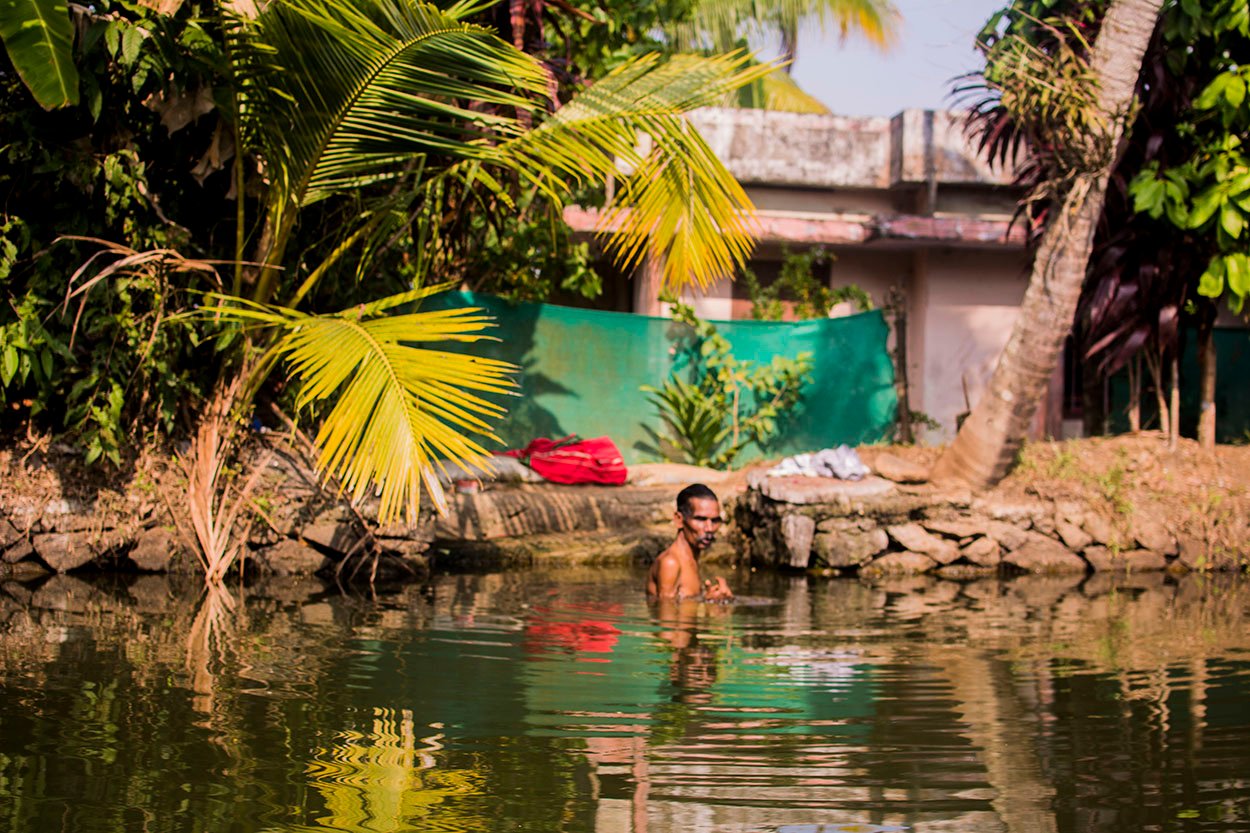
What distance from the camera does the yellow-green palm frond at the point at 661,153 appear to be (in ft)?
27.0

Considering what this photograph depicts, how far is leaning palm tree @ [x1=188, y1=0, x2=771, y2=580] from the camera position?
23.0 ft

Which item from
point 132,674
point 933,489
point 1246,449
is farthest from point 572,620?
point 1246,449

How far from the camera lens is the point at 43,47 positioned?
6844mm

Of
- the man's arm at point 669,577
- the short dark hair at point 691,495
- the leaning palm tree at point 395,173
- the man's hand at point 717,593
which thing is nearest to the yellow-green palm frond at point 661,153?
the leaning palm tree at point 395,173

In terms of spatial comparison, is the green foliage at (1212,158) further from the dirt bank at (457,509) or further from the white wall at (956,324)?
the white wall at (956,324)

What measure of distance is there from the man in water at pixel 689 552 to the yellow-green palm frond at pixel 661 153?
4.82 ft

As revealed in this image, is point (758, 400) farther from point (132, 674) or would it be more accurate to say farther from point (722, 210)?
point (132, 674)

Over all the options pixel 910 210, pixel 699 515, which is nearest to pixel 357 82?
pixel 699 515

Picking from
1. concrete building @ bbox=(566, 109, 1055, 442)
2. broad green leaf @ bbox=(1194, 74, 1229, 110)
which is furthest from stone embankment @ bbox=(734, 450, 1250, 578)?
concrete building @ bbox=(566, 109, 1055, 442)

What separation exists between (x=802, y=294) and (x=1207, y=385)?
4.23 metres

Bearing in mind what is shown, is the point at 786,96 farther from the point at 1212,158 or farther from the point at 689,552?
the point at 689,552

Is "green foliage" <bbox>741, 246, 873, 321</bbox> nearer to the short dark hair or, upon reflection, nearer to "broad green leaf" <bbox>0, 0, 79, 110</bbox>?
the short dark hair

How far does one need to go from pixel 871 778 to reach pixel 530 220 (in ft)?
30.0

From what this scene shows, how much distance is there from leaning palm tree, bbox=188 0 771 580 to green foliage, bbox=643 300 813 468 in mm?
3937
